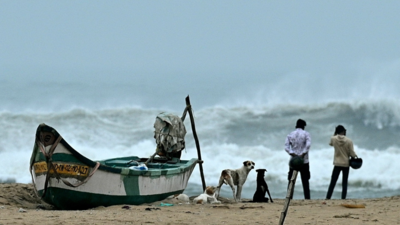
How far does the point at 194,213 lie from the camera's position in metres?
9.80

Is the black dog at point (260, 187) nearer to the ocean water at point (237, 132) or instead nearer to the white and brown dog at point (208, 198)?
the white and brown dog at point (208, 198)

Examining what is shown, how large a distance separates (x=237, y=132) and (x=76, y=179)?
73.7 feet

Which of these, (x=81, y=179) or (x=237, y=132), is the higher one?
(x=237, y=132)

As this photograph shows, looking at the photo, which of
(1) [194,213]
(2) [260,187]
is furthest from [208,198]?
(1) [194,213]

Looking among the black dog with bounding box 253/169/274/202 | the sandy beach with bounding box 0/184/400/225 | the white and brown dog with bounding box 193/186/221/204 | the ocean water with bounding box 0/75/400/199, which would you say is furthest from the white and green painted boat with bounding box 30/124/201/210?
the ocean water with bounding box 0/75/400/199

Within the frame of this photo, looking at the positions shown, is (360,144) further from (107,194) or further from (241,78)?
(241,78)

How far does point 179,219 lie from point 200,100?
3734 cm

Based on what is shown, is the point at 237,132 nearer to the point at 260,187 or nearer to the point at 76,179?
the point at 260,187

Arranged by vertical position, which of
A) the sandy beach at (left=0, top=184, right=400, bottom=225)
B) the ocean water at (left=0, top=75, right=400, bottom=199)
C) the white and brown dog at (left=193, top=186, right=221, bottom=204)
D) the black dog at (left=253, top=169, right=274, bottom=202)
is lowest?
A: the sandy beach at (left=0, top=184, right=400, bottom=225)

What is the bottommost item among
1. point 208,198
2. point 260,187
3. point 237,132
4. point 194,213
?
point 194,213

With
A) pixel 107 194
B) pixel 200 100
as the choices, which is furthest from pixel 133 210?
pixel 200 100

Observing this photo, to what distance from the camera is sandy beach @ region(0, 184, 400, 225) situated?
8.77m

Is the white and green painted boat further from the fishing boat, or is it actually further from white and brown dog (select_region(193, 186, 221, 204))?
white and brown dog (select_region(193, 186, 221, 204))

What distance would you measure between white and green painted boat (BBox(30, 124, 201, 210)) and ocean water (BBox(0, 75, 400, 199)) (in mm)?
8469
